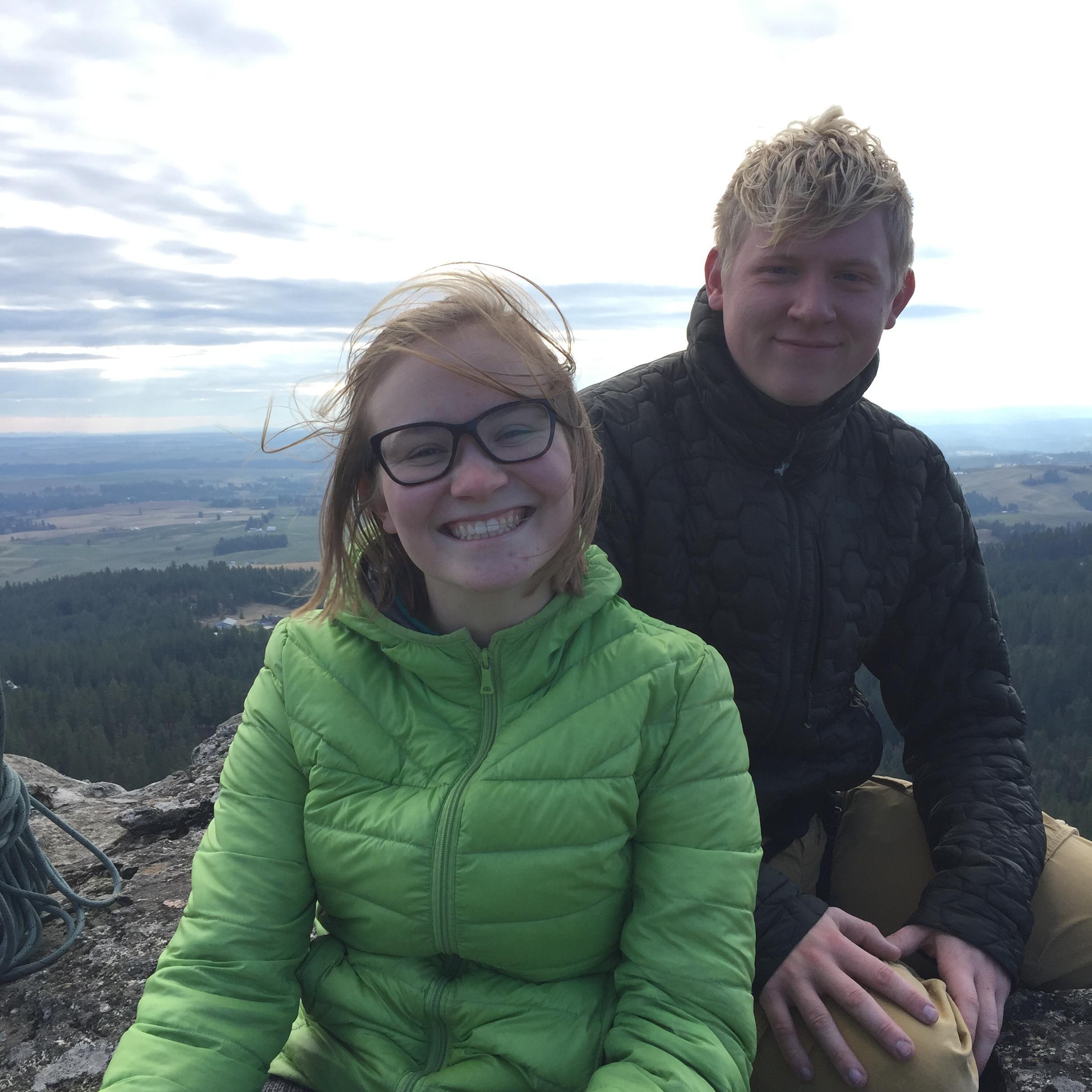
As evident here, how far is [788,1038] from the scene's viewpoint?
214 cm

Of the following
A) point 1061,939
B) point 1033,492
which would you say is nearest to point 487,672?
point 1061,939

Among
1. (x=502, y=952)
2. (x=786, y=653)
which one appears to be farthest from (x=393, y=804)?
(x=786, y=653)

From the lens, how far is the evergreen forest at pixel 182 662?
3262 cm

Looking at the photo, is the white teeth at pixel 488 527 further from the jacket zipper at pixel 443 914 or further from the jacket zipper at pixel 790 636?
the jacket zipper at pixel 790 636

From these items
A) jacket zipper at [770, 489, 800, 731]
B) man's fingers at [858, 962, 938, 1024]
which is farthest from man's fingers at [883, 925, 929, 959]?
jacket zipper at [770, 489, 800, 731]

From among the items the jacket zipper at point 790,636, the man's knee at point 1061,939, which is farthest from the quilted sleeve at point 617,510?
the man's knee at point 1061,939

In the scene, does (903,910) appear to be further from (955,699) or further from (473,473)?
(473,473)

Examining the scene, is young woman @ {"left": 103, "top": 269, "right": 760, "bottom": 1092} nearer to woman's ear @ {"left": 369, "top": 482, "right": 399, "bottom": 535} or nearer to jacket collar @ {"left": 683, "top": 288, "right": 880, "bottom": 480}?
woman's ear @ {"left": 369, "top": 482, "right": 399, "bottom": 535}

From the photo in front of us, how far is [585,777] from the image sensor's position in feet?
6.25

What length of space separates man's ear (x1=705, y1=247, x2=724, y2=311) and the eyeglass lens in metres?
1.13

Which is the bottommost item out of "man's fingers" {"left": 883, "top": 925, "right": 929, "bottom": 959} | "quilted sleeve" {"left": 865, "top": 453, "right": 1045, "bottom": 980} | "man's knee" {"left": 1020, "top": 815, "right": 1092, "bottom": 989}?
"man's knee" {"left": 1020, "top": 815, "right": 1092, "bottom": 989}

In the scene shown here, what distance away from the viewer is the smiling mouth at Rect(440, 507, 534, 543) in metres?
1.96

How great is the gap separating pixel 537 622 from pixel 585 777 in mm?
394

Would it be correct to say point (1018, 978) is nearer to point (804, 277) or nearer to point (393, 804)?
point (393, 804)
